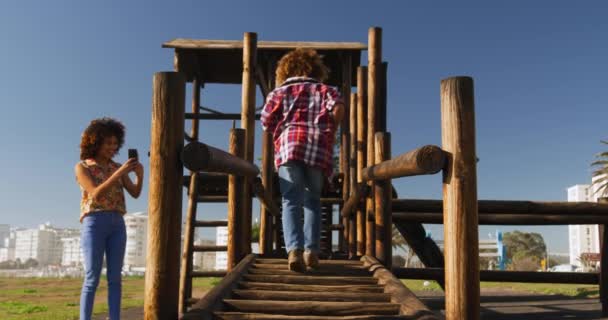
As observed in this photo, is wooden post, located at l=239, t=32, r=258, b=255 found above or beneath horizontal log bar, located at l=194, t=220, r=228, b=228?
above

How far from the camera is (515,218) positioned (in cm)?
675

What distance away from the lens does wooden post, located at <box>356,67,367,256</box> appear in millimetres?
5559

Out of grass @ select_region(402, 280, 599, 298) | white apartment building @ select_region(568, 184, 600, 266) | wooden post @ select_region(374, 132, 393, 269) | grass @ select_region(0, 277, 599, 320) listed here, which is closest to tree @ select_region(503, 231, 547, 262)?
grass @ select_region(0, 277, 599, 320)

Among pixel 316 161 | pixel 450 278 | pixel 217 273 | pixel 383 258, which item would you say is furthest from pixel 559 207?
pixel 217 273

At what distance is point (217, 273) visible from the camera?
7852 mm

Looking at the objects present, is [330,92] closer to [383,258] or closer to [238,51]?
[383,258]

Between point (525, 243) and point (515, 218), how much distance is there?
86.0m

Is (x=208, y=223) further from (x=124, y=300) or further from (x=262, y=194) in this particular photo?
(x=124, y=300)

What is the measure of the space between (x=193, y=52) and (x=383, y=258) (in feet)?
23.5

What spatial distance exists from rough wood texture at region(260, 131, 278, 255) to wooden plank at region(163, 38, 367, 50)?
323 centimetres

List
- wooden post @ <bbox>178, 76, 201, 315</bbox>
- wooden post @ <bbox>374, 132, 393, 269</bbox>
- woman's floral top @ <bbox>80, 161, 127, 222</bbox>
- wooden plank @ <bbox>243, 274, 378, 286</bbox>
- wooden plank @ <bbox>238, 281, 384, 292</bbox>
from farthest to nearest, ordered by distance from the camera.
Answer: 1. wooden post @ <bbox>178, 76, 201, 315</bbox>
2. wooden post @ <bbox>374, 132, 393, 269</bbox>
3. wooden plank @ <bbox>243, 274, 378, 286</bbox>
4. wooden plank @ <bbox>238, 281, 384, 292</bbox>
5. woman's floral top @ <bbox>80, 161, 127, 222</bbox>

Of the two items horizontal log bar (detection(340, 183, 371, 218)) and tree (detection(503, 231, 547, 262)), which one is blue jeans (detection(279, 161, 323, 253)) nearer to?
horizontal log bar (detection(340, 183, 371, 218))

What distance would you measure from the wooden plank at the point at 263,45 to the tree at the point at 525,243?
8197 cm

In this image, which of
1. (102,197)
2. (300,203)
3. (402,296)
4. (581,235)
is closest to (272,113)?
(300,203)
